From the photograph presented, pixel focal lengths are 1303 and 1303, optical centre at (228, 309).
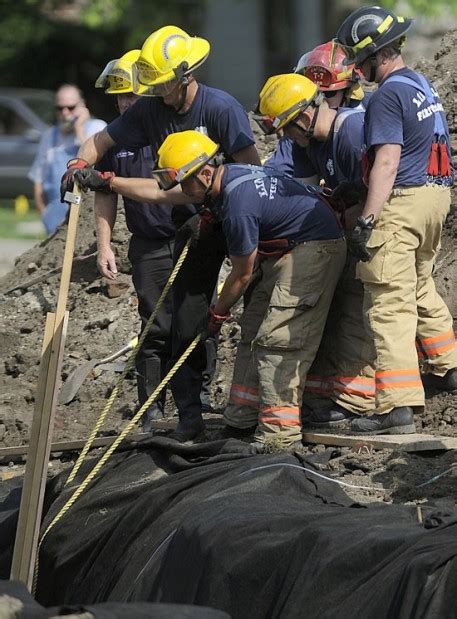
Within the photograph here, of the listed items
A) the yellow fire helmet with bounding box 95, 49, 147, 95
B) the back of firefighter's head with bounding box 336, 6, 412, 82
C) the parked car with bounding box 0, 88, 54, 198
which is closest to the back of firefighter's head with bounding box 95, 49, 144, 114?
the yellow fire helmet with bounding box 95, 49, 147, 95

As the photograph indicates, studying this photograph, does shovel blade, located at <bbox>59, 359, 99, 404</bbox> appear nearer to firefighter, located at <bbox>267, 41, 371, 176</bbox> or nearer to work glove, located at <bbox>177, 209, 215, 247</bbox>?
work glove, located at <bbox>177, 209, 215, 247</bbox>

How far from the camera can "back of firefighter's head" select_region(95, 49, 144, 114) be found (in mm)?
8312

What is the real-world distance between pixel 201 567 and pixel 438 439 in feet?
6.63

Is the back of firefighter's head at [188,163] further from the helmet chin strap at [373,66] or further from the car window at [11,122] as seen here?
the car window at [11,122]

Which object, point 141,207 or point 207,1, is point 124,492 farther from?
point 207,1

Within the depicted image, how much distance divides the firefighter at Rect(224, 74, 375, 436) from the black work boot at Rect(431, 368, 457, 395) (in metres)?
0.48

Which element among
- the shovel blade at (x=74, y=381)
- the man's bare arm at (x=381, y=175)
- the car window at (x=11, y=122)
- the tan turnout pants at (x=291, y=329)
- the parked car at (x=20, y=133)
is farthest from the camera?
the car window at (x=11, y=122)

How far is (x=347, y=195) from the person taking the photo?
7.42m

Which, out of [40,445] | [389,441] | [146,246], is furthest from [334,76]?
[40,445]

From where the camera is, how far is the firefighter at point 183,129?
7391 millimetres

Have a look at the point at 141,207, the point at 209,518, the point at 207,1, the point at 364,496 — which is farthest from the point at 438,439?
the point at 207,1

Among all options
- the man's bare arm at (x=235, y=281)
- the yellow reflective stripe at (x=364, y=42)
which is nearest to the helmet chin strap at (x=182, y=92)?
the yellow reflective stripe at (x=364, y=42)

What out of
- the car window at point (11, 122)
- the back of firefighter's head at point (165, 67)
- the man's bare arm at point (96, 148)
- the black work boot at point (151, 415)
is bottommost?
the black work boot at point (151, 415)

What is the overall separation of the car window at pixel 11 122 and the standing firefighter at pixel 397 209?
715 inches
